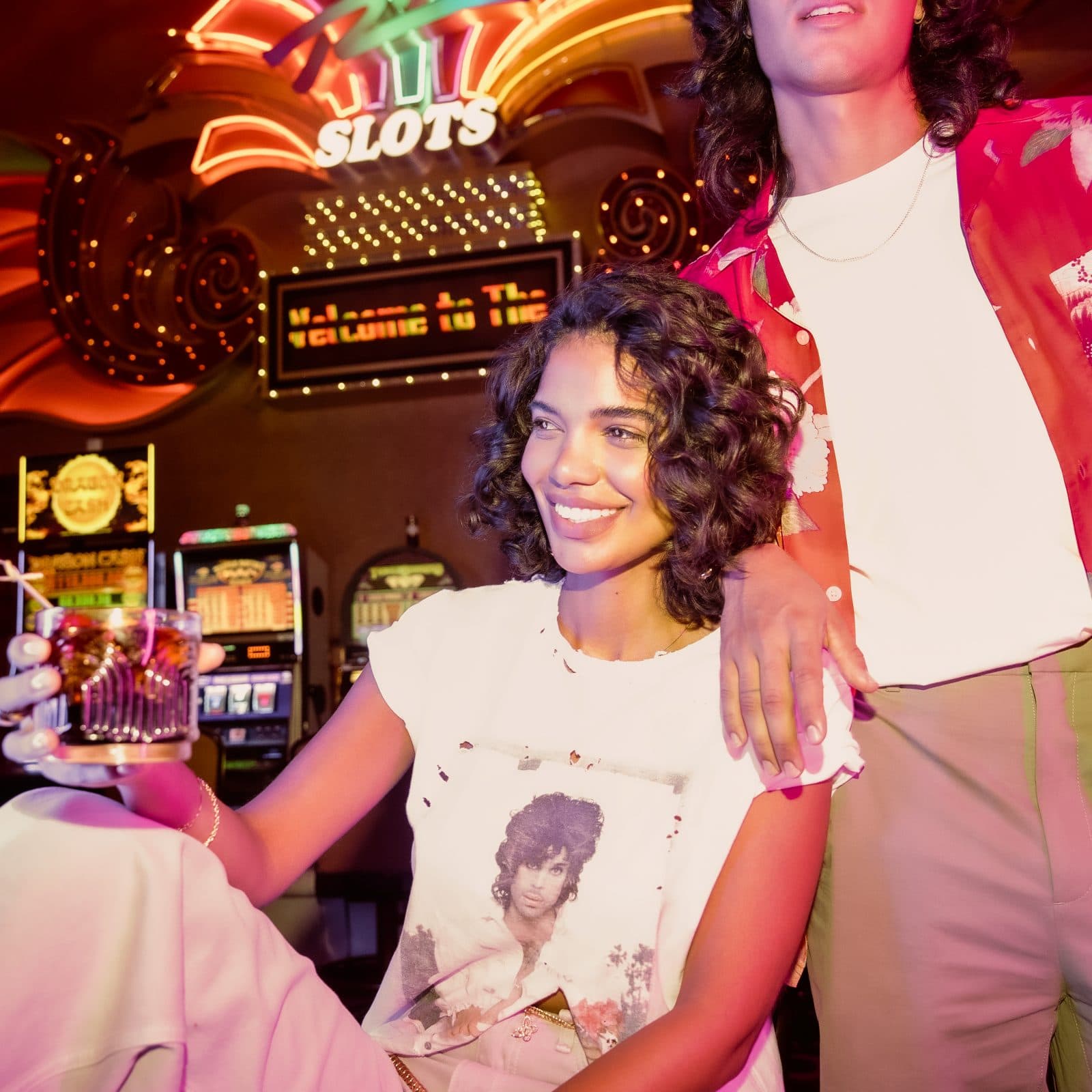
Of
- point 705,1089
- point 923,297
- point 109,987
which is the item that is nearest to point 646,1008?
point 705,1089

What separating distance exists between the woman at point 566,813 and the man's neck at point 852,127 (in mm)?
339

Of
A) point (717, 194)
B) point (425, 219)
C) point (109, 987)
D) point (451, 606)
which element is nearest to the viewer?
point (109, 987)

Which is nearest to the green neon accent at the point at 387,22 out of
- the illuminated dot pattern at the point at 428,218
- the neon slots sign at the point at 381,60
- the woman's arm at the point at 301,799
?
the neon slots sign at the point at 381,60

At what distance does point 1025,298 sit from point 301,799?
1308 mm

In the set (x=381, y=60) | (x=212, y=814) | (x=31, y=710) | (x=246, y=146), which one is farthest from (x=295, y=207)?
(x=31, y=710)

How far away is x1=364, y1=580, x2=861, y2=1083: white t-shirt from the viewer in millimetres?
1390

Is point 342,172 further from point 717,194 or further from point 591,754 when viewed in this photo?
point 591,754

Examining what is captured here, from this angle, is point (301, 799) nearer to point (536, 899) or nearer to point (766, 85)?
point (536, 899)

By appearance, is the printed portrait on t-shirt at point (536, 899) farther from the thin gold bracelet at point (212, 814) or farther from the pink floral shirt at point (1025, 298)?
the pink floral shirt at point (1025, 298)

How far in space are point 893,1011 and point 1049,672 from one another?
52 centimetres

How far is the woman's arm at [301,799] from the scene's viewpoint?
1.35 meters

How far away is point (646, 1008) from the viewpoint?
53.9 inches

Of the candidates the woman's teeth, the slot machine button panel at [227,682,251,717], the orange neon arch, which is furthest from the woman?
the orange neon arch

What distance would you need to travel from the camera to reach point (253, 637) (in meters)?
6.45
